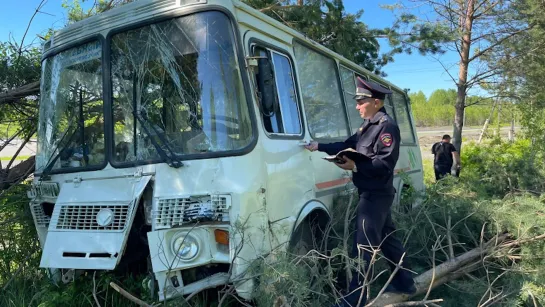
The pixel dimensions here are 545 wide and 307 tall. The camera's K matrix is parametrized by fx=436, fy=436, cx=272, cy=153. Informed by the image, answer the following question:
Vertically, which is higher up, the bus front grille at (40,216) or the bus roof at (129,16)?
the bus roof at (129,16)

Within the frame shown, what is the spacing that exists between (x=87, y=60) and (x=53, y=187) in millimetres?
1244

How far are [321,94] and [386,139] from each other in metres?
1.76

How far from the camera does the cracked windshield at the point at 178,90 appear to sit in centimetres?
351

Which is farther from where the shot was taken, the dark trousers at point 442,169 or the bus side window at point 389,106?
the dark trousers at point 442,169

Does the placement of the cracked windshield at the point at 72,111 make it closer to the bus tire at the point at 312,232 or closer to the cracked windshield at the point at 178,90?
the cracked windshield at the point at 178,90

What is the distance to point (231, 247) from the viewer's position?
324cm

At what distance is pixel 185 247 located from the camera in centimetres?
329

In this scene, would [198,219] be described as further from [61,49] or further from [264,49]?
[61,49]

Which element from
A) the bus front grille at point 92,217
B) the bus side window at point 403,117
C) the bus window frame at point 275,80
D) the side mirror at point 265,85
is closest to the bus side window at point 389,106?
the bus side window at point 403,117

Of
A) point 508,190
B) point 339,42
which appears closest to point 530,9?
point 339,42

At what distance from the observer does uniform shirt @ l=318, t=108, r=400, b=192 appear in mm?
3475

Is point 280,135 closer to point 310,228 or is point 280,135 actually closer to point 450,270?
point 310,228

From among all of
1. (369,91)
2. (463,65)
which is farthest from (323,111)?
(463,65)

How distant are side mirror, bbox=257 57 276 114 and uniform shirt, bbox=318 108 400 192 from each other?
0.86 meters
